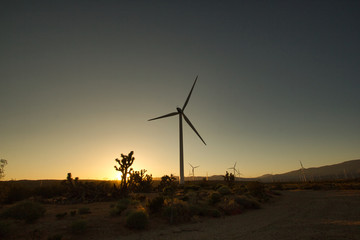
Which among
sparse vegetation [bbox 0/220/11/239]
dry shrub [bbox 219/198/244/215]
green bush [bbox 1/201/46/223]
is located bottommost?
dry shrub [bbox 219/198/244/215]

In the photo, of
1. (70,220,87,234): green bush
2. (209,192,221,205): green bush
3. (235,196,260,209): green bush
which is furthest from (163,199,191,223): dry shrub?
(235,196,260,209): green bush

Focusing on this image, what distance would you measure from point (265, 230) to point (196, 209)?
7.13 m

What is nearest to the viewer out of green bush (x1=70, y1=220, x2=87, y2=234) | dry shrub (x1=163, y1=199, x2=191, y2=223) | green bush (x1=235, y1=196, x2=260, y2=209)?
green bush (x1=70, y1=220, x2=87, y2=234)

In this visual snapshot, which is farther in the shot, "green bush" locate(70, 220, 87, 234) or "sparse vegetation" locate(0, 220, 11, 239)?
"green bush" locate(70, 220, 87, 234)

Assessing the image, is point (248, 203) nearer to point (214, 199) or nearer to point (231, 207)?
point (231, 207)

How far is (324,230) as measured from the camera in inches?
458

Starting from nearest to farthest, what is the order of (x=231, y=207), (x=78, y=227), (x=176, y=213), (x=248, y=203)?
(x=78, y=227) → (x=176, y=213) → (x=231, y=207) → (x=248, y=203)

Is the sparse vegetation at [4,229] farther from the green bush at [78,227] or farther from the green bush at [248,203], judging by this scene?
the green bush at [248,203]

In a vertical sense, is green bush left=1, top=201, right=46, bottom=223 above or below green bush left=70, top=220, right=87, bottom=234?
above

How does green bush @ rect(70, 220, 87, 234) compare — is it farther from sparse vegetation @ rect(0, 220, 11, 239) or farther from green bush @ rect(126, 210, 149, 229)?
sparse vegetation @ rect(0, 220, 11, 239)

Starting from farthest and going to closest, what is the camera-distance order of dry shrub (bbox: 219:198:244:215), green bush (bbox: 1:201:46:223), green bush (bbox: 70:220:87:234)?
dry shrub (bbox: 219:198:244:215), green bush (bbox: 1:201:46:223), green bush (bbox: 70:220:87:234)

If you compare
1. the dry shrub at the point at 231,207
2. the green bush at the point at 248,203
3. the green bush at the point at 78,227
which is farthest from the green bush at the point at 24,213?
the green bush at the point at 248,203

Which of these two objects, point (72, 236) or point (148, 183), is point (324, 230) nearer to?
point (72, 236)

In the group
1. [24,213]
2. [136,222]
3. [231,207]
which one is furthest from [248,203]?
[24,213]
